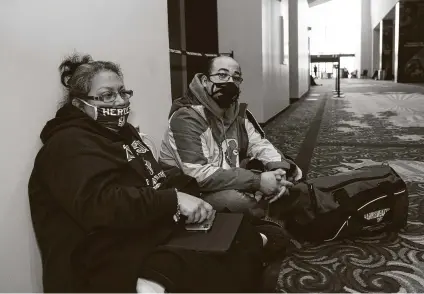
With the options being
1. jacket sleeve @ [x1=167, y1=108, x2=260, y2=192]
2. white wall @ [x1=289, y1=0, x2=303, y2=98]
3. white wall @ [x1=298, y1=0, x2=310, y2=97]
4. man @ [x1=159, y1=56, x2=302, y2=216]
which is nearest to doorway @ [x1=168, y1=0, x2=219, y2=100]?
man @ [x1=159, y1=56, x2=302, y2=216]

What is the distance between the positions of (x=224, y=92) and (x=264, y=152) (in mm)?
408

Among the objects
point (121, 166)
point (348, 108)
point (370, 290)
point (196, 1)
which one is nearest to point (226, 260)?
point (121, 166)

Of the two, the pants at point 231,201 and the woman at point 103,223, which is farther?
the pants at point 231,201

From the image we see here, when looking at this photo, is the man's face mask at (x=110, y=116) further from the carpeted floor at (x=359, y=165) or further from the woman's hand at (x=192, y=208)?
the carpeted floor at (x=359, y=165)

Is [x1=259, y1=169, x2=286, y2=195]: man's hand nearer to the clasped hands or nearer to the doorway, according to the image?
the clasped hands

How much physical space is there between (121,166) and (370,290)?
1015 millimetres

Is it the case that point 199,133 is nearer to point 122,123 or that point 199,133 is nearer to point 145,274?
point 122,123

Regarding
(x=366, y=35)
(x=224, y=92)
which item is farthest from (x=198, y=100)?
(x=366, y=35)

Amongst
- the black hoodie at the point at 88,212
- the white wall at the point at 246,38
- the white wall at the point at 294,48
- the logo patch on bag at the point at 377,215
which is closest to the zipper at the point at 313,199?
the logo patch on bag at the point at 377,215

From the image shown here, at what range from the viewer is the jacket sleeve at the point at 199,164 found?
1.98m

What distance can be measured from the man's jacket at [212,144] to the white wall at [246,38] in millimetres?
3632

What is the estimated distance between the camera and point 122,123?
1.44 m

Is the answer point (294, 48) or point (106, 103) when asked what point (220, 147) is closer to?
point (106, 103)

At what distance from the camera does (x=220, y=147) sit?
2158 mm
